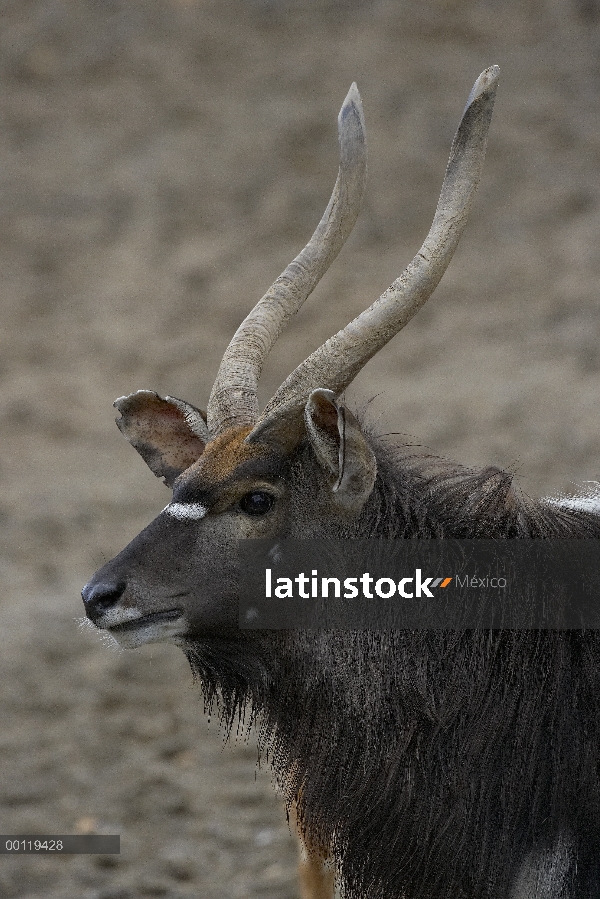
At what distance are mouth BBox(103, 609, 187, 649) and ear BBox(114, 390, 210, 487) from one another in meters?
0.82

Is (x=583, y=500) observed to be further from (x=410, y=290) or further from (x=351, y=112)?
(x=351, y=112)

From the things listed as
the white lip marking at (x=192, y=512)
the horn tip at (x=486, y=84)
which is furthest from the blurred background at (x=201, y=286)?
the horn tip at (x=486, y=84)

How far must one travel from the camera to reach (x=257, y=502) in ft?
14.2

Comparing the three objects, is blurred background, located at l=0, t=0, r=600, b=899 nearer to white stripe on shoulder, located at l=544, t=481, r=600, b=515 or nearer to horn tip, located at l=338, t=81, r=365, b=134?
white stripe on shoulder, located at l=544, t=481, r=600, b=515

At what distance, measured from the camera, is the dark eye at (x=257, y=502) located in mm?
4324

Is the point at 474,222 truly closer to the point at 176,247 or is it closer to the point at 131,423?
the point at 176,247

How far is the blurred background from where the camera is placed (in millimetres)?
7684

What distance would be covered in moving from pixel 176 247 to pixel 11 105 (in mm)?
3896

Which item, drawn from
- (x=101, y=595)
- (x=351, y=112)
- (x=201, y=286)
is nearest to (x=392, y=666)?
(x=101, y=595)

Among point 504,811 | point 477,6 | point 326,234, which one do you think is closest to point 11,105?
point 477,6

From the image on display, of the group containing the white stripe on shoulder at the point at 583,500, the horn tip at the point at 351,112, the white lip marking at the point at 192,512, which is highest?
the horn tip at the point at 351,112

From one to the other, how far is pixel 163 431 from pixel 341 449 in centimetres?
125

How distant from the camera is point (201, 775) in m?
7.72

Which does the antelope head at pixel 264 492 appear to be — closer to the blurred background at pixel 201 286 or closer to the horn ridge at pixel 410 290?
the horn ridge at pixel 410 290
